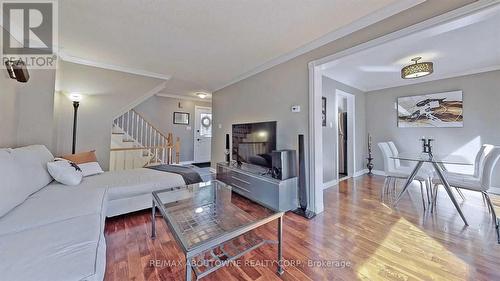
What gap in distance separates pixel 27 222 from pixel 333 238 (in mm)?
2429

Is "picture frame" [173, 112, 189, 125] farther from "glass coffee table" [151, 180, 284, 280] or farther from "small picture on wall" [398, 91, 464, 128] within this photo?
"small picture on wall" [398, 91, 464, 128]

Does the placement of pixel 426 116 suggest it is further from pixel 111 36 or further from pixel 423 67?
pixel 111 36

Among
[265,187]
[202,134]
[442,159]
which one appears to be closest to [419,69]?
[442,159]

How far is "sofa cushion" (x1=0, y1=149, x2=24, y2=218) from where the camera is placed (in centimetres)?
126

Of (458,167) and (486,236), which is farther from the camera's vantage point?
(458,167)

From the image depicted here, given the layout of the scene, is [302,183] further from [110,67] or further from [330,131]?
[110,67]

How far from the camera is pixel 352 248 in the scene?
5.55 feet

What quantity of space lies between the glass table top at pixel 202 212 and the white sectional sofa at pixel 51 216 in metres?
0.44

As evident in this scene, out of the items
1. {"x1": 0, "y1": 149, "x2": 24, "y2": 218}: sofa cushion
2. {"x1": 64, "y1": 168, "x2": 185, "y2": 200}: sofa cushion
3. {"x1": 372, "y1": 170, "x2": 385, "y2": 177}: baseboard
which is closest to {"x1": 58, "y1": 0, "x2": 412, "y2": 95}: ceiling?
{"x1": 0, "y1": 149, "x2": 24, "y2": 218}: sofa cushion

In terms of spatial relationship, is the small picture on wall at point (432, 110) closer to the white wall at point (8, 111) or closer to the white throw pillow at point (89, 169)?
the white throw pillow at point (89, 169)

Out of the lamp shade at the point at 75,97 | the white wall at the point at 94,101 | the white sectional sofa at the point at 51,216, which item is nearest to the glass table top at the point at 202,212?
the white sectional sofa at the point at 51,216

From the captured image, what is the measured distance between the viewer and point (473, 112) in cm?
337

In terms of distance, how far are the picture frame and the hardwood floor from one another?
Answer: 12.8 ft

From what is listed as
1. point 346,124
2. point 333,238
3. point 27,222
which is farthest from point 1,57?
point 346,124
